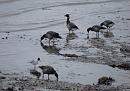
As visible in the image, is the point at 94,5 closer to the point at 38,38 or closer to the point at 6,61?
the point at 38,38

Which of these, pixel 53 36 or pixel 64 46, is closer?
pixel 64 46

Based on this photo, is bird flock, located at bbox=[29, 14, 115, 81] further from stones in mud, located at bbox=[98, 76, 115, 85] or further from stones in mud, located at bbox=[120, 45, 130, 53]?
stones in mud, located at bbox=[120, 45, 130, 53]

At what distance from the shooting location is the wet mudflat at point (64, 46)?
50.2 ft

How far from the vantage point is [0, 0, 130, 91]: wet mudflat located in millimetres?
15289

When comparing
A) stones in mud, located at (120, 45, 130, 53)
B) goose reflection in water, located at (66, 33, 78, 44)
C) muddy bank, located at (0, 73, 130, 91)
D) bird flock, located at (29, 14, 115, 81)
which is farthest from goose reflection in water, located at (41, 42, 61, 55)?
muddy bank, located at (0, 73, 130, 91)

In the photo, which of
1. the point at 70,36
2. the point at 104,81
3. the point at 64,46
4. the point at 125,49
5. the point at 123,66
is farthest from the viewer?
the point at 70,36

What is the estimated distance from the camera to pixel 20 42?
69.9ft

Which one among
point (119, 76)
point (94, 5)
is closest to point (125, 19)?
point (94, 5)

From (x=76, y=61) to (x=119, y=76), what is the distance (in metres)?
2.54

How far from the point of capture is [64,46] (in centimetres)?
2077

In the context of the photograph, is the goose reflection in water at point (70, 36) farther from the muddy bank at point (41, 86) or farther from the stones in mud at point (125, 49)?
the muddy bank at point (41, 86)

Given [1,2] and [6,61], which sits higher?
[1,2]

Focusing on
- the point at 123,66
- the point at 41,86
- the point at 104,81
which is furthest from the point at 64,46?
the point at 41,86

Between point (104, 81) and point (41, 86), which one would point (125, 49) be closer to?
point (104, 81)
